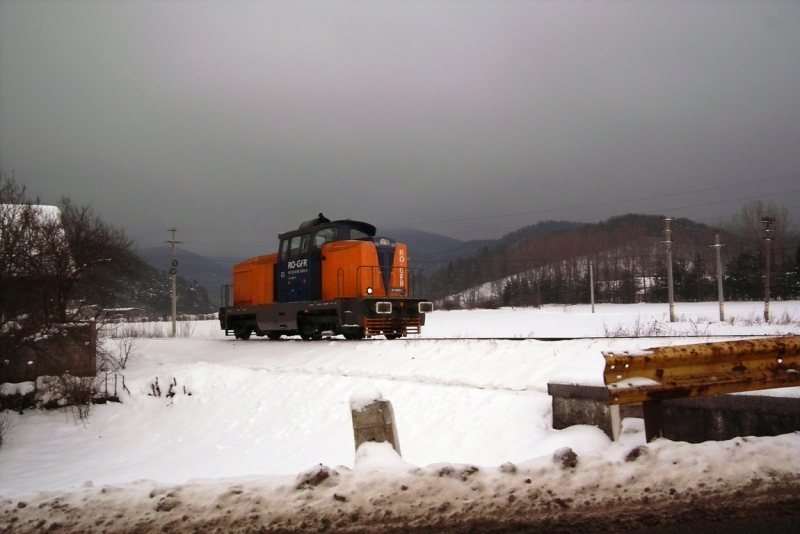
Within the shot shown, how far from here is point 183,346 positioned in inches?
866

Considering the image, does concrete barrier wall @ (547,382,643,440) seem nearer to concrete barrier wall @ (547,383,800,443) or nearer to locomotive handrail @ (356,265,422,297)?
concrete barrier wall @ (547,383,800,443)

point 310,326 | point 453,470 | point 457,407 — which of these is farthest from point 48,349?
point 453,470

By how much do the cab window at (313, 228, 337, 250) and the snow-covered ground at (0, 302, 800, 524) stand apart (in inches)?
123

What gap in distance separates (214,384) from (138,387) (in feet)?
6.84

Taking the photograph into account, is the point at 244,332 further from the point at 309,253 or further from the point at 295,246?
the point at 309,253

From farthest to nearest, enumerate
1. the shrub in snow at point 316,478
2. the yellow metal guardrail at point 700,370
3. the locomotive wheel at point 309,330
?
the locomotive wheel at point 309,330 → the yellow metal guardrail at point 700,370 → the shrub in snow at point 316,478

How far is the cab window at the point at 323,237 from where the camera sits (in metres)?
17.8

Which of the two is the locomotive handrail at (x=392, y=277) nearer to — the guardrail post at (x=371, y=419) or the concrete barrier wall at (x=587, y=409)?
the concrete barrier wall at (x=587, y=409)

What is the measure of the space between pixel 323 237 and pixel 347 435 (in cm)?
920

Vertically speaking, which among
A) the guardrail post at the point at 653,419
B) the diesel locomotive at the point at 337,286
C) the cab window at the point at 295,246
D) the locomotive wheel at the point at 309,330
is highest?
the cab window at the point at 295,246

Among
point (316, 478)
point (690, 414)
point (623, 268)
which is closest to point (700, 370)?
point (690, 414)

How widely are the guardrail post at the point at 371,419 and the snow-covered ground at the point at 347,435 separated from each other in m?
0.15

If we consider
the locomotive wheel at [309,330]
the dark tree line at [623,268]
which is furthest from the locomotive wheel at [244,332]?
the dark tree line at [623,268]

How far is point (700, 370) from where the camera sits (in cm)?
510
